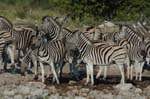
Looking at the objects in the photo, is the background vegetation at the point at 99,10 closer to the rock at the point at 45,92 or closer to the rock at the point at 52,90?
the rock at the point at 52,90

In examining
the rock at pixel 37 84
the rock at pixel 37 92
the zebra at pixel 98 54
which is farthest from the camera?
the zebra at pixel 98 54

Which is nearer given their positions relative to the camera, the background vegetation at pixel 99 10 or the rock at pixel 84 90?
the rock at pixel 84 90

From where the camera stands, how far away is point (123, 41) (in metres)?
19.6

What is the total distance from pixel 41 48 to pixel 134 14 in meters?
16.3

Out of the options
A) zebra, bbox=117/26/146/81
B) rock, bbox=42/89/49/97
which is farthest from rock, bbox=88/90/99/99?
zebra, bbox=117/26/146/81

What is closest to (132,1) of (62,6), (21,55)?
(62,6)

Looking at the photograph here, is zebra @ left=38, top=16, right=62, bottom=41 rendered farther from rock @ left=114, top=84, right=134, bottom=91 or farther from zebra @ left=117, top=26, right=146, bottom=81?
rock @ left=114, top=84, right=134, bottom=91

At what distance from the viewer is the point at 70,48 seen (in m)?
17.9

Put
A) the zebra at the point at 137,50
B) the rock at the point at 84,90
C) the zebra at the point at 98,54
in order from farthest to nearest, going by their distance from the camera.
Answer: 1. the zebra at the point at 137,50
2. the zebra at the point at 98,54
3. the rock at the point at 84,90

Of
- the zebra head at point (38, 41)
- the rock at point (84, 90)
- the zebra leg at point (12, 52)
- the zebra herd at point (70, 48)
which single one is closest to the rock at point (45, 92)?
the rock at point (84, 90)

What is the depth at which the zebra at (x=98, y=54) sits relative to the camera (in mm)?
17094

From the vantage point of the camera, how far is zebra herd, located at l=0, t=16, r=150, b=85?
17.2 meters

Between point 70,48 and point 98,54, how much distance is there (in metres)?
1.11

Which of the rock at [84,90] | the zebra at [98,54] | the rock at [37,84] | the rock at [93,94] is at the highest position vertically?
the zebra at [98,54]
